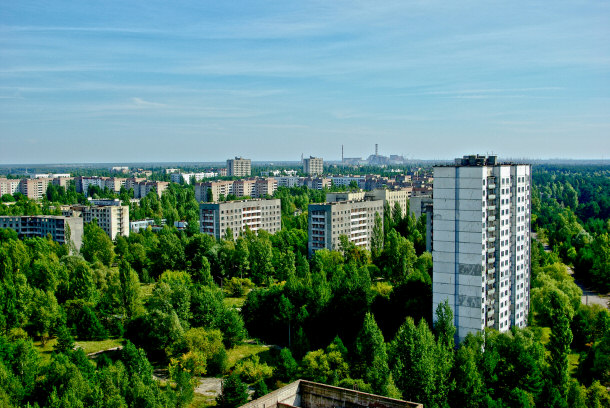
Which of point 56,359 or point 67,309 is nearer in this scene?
point 56,359

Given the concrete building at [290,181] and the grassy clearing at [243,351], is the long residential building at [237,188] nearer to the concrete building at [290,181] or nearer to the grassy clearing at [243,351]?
the concrete building at [290,181]

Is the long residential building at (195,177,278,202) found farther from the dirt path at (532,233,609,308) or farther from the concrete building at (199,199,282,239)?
the dirt path at (532,233,609,308)

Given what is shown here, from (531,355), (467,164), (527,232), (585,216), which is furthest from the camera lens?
(585,216)

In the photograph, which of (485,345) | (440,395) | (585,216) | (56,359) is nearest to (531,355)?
(485,345)

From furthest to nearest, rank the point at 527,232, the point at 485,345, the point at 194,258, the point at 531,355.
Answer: the point at 194,258 < the point at 527,232 < the point at 485,345 < the point at 531,355

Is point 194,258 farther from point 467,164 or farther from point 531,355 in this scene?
point 531,355

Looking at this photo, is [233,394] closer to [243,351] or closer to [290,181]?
[243,351]
